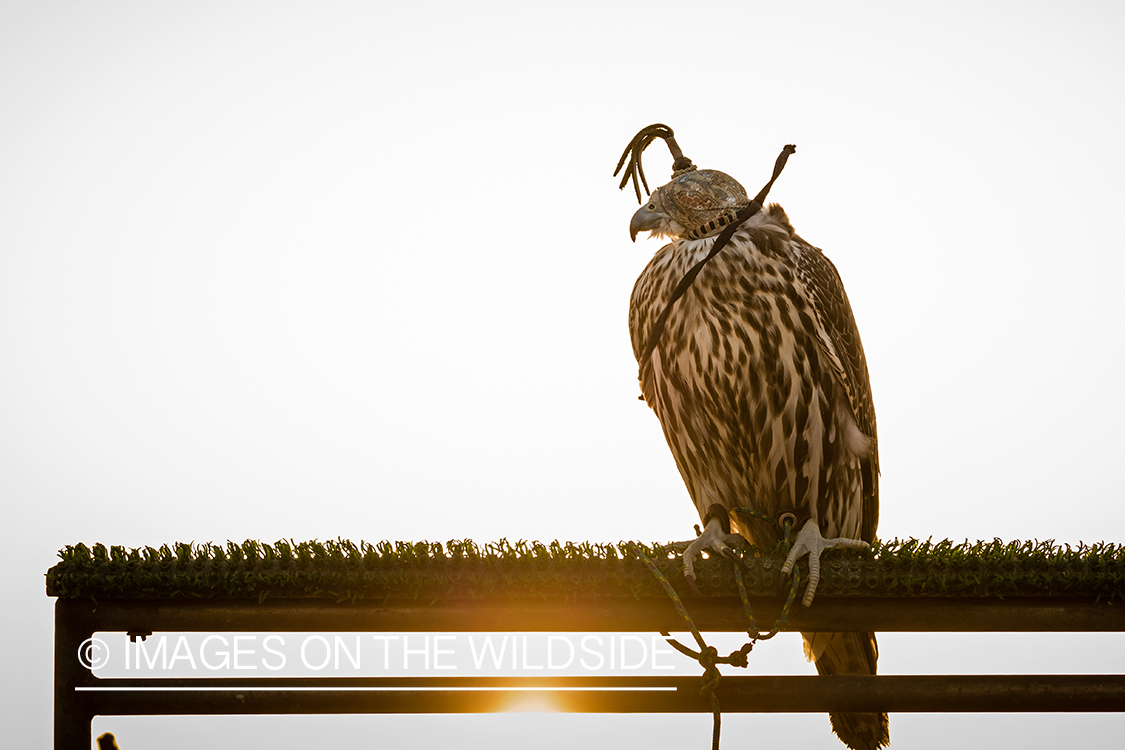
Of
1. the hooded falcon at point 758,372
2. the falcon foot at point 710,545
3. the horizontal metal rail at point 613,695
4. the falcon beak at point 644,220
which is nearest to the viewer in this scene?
the horizontal metal rail at point 613,695

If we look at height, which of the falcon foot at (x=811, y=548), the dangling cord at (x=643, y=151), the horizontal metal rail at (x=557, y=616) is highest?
the dangling cord at (x=643, y=151)

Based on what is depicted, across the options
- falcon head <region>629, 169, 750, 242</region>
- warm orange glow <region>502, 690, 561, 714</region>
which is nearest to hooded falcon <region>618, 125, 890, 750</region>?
falcon head <region>629, 169, 750, 242</region>

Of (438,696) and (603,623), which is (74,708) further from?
(603,623)

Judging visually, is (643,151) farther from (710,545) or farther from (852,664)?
(852,664)

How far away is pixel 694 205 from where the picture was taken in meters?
2.02

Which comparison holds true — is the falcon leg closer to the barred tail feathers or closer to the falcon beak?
the barred tail feathers

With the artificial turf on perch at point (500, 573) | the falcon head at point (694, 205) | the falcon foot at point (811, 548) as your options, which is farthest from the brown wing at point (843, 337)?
the artificial turf on perch at point (500, 573)

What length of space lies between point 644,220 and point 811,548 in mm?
849

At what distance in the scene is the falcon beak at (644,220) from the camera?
2088mm

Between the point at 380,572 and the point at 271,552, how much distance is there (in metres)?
0.22

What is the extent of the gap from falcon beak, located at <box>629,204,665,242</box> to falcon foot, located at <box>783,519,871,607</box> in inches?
30.6

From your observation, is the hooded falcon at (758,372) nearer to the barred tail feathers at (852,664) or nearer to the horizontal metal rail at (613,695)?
the barred tail feathers at (852,664)

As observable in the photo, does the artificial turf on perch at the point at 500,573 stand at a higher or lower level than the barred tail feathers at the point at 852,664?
higher

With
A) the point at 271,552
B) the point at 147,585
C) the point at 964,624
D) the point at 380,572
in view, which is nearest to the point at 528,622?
the point at 380,572
